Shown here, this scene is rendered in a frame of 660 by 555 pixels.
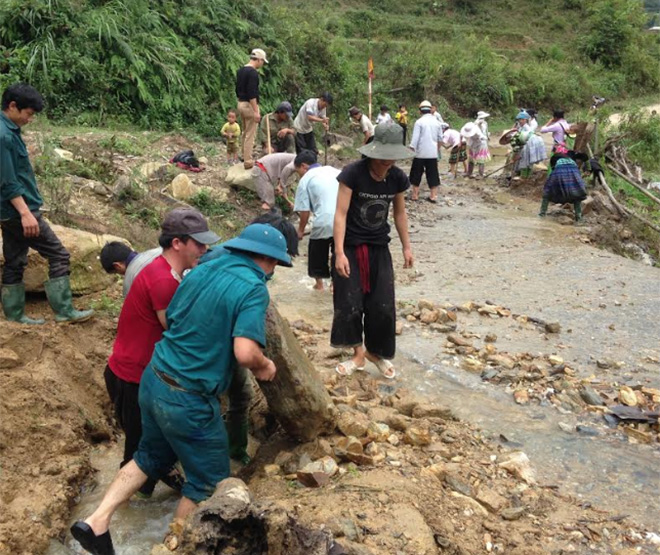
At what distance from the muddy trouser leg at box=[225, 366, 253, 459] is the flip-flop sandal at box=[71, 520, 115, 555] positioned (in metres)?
0.86

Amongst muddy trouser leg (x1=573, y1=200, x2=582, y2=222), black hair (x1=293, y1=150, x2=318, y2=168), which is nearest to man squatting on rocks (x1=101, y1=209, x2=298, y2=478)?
black hair (x1=293, y1=150, x2=318, y2=168)

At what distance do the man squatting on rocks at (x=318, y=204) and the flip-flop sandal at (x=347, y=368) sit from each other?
167 cm

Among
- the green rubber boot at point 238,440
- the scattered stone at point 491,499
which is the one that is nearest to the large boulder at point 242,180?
the green rubber boot at point 238,440

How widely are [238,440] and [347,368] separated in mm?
1216

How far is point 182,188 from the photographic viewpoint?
8742 mm

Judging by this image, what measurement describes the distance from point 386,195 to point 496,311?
8.53ft

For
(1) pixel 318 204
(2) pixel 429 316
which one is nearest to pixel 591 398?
(2) pixel 429 316

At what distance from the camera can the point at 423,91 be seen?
24.3 meters

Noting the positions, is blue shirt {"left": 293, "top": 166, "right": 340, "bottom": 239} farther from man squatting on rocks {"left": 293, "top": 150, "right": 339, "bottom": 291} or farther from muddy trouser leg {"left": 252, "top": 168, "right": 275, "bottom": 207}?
muddy trouser leg {"left": 252, "top": 168, "right": 275, "bottom": 207}

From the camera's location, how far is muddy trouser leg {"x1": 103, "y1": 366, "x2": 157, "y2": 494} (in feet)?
10.8

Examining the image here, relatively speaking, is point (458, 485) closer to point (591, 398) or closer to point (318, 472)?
point (318, 472)

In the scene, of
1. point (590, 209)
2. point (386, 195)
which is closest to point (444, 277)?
point (386, 195)

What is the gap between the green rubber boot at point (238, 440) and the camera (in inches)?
140

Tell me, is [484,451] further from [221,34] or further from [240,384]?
[221,34]
